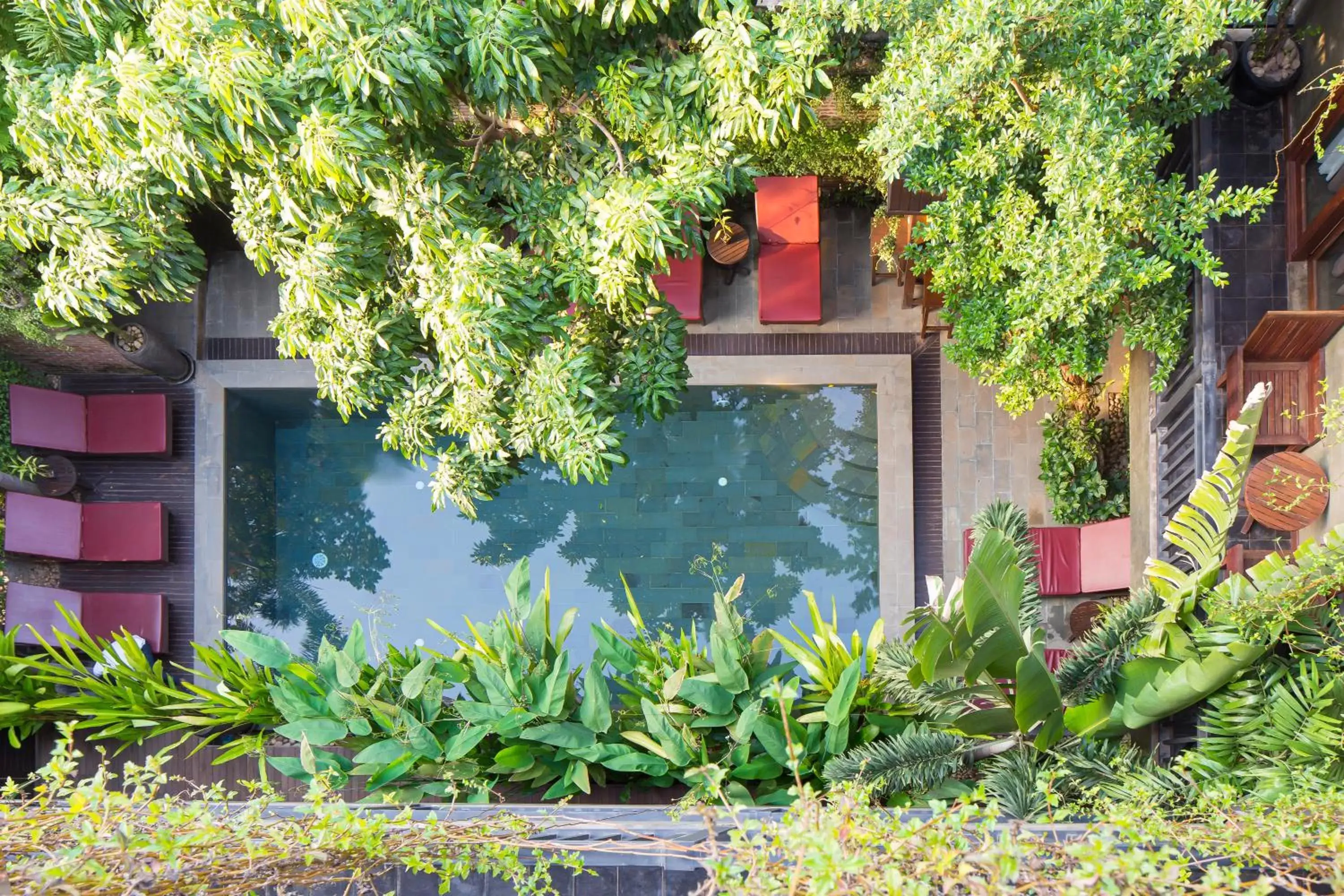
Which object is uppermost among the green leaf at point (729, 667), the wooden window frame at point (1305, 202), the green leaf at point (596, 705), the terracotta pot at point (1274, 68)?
the terracotta pot at point (1274, 68)

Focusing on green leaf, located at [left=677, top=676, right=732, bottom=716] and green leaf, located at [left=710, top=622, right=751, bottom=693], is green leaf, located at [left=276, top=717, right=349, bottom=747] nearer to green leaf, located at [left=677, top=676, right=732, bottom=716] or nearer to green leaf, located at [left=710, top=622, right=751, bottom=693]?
green leaf, located at [left=677, top=676, right=732, bottom=716]

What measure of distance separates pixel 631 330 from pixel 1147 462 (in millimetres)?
3926

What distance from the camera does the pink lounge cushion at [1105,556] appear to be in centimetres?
675

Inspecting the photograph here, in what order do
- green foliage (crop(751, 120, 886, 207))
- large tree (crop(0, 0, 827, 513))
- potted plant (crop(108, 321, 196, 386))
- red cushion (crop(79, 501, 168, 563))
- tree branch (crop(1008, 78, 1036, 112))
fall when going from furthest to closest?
1. red cushion (crop(79, 501, 168, 563))
2. potted plant (crop(108, 321, 196, 386))
3. green foliage (crop(751, 120, 886, 207))
4. tree branch (crop(1008, 78, 1036, 112))
5. large tree (crop(0, 0, 827, 513))

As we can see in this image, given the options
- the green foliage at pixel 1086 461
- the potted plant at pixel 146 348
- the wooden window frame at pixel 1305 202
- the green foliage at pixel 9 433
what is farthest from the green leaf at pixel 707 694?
the green foliage at pixel 9 433

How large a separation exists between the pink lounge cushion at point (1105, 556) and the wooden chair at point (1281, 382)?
1.82m

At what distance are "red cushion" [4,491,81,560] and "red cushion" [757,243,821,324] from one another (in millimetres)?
6911

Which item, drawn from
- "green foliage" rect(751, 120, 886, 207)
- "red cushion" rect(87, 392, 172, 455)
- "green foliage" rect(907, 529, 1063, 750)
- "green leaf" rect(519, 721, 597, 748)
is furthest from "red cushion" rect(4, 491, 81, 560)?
"green foliage" rect(907, 529, 1063, 750)

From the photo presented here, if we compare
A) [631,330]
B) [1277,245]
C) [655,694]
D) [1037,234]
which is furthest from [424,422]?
[1277,245]

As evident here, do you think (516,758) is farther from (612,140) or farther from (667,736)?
(612,140)

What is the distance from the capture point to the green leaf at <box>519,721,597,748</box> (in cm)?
477

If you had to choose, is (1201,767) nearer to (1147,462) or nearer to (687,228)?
(1147,462)

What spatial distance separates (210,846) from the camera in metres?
2.43

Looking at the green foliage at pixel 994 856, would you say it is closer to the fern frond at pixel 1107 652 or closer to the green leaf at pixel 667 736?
the fern frond at pixel 1107 652
